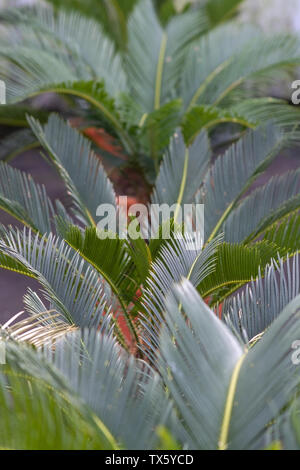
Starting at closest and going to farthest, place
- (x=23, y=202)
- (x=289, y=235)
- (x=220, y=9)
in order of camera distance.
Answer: (x=289, y=235), (x=23, y=202), (x=220, y=9)

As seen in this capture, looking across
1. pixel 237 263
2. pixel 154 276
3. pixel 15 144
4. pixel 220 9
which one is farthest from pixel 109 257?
pixel 220 9

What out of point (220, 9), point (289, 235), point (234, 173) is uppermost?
point (220, 9)

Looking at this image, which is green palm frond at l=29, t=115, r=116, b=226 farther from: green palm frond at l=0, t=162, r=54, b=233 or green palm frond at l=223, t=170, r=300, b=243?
green palm frond at l=223, t=170, r=300, b=243

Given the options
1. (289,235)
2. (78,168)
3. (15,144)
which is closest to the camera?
(289,235)

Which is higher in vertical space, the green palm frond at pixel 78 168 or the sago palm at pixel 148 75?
the sago palm at pixel 148 75

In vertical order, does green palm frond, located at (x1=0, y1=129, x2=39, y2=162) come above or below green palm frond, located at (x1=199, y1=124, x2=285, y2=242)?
above

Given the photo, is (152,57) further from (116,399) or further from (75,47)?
(116,399)

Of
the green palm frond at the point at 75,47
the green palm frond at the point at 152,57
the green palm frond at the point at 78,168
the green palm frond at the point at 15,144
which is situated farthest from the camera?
the green palm frond at the point at 15,144

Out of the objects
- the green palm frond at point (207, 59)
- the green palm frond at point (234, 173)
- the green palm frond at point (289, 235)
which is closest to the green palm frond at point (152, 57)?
the green palm frond at point (207, 59)

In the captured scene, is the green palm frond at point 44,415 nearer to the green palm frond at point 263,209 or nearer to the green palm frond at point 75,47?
the green palm frond at point 263,209

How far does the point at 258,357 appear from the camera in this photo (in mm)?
1384

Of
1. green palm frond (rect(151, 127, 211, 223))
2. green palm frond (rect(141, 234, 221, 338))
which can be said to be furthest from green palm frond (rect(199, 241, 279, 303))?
green palm frond (rect(151, 127, 211, 223))
